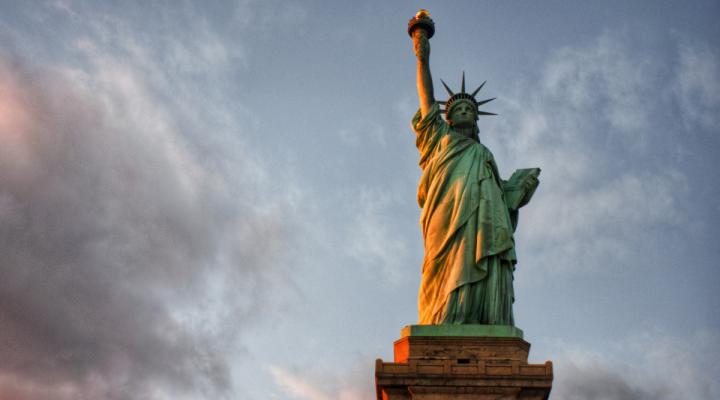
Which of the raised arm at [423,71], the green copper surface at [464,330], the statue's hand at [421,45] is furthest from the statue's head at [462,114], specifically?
the green copper surface at [464,330]

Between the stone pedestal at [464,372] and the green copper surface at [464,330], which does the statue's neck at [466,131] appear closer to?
the green copper surface at [464,330]

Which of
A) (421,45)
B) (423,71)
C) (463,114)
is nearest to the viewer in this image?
(463,114)

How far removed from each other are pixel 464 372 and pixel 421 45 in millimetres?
9342

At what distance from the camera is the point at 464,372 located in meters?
17.0

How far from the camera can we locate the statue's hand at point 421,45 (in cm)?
2270

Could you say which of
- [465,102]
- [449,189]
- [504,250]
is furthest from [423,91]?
[504,250]

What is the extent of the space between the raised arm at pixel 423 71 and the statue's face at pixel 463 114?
2.14 ft

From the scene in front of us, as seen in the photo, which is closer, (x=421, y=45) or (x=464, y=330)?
(x=464, y=330)

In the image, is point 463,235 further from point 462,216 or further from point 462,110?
point 462,110

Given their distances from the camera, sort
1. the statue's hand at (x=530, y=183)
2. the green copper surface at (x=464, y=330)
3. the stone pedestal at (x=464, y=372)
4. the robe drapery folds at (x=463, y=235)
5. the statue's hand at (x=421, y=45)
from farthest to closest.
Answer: the statue's hand at (x=421, y=45) → the statue's hand at (x=530, y=183) → the robe drapery folds at (x=463, y=235) → the green copper surface at (x=464, y=330) → the stone pedestal at (x=464, y=372)

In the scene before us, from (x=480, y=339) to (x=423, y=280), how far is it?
228cm

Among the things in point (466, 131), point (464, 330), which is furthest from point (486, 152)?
point (464, 330)

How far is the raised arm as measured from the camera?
2186cm

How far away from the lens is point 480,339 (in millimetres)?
17656
